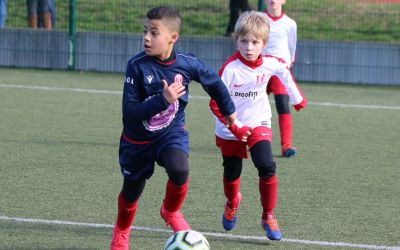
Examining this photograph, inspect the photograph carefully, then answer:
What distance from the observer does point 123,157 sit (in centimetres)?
604

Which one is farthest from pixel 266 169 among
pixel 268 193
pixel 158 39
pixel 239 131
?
pixel 158 39

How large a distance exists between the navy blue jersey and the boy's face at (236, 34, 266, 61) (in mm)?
760

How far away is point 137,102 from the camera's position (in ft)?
19.1

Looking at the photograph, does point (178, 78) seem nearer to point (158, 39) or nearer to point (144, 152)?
point (158, 39)

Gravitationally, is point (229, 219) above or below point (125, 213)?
below

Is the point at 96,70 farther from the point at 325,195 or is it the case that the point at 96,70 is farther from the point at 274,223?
the point at 274,223

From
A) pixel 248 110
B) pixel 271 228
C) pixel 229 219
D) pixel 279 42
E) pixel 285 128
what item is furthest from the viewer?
pixel 279 42

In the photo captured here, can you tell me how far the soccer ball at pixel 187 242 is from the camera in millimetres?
5605

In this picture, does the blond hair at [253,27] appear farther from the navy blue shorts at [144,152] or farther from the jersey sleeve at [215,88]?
the navy blue shorts at [144,152]

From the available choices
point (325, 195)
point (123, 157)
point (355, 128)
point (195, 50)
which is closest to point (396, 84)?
point (195, 50)

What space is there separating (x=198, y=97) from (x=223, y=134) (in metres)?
7.82

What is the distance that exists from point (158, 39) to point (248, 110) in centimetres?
126

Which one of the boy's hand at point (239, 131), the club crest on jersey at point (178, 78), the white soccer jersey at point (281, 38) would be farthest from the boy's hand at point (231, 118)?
the white soccer jersey at point (281, 38)

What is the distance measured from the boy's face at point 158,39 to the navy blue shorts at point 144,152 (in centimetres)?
46
